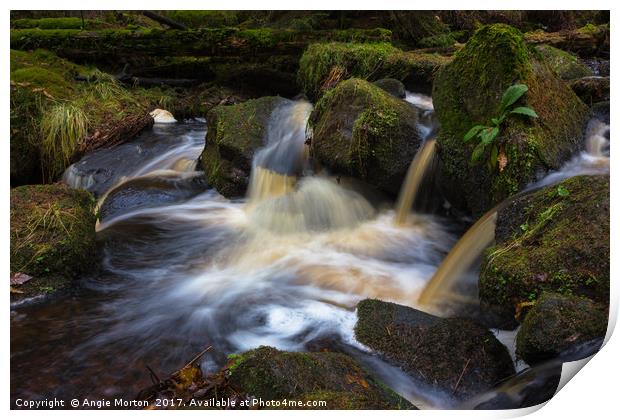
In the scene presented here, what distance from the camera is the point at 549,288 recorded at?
2.07 m

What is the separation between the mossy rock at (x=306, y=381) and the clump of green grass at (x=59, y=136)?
349 cm

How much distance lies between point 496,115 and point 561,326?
4.56 feet

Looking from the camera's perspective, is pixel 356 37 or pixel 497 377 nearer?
pixel 497 377

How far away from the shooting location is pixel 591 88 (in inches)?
132

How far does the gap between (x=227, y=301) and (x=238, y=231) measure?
0.93 m

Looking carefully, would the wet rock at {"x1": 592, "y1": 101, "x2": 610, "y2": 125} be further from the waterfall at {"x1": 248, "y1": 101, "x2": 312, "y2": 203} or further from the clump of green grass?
the clump of green grass

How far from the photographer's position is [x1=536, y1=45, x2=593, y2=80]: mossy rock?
3.96 m

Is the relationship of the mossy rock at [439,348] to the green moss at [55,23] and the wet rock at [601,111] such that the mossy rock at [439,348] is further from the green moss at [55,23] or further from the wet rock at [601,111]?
the green moss at [55,23]

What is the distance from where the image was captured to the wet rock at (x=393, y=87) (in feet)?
14.5

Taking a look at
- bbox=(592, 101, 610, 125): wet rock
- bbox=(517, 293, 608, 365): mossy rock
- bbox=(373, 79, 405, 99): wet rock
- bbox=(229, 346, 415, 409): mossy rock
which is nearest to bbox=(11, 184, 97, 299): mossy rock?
bbox=(229, 346, 415, 409): mossy rock

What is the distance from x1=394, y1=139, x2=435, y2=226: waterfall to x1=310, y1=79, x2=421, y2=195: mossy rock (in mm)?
46

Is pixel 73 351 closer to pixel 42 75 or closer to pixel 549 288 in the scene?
pixel 549 288

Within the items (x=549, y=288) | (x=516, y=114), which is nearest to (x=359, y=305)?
(x=549, y=288)

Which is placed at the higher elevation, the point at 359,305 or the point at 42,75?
the point at 42,75
